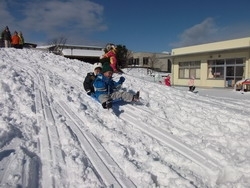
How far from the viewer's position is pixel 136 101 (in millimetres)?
7348

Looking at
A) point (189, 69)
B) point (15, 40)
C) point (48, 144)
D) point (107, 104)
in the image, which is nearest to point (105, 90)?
point (107, 104)

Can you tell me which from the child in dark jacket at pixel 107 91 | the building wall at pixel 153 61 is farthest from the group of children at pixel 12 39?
the building wall at pixel 153 61

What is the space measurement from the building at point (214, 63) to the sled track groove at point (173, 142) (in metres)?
18.6

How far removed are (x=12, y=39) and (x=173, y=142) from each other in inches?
750

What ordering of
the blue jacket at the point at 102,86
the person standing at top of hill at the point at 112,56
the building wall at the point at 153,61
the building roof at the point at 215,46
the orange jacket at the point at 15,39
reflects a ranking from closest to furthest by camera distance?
the blue jacket at the point at 102,86
the person standing at top of hill at the point at 112,56
the orange jacket at the point at 15,39
the building roof at the point at 215,46
the building wall at the point at 153,61

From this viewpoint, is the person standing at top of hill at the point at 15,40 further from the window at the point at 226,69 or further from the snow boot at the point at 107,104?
the window at the point at 226,69

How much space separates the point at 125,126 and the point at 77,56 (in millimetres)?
45342

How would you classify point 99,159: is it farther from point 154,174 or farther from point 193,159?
point 193,159

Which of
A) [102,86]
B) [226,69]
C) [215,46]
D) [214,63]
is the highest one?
[215,46]

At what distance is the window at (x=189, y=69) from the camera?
2850cm

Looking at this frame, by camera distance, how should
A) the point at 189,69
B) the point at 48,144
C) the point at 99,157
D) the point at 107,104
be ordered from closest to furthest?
the point at 99,157, the point at 48,144, the point at 107,104, the point at 189,69

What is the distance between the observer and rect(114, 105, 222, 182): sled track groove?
408 cm

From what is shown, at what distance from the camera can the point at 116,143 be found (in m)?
4.66

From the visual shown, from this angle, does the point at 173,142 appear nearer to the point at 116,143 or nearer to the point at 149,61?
the point at 116,143
